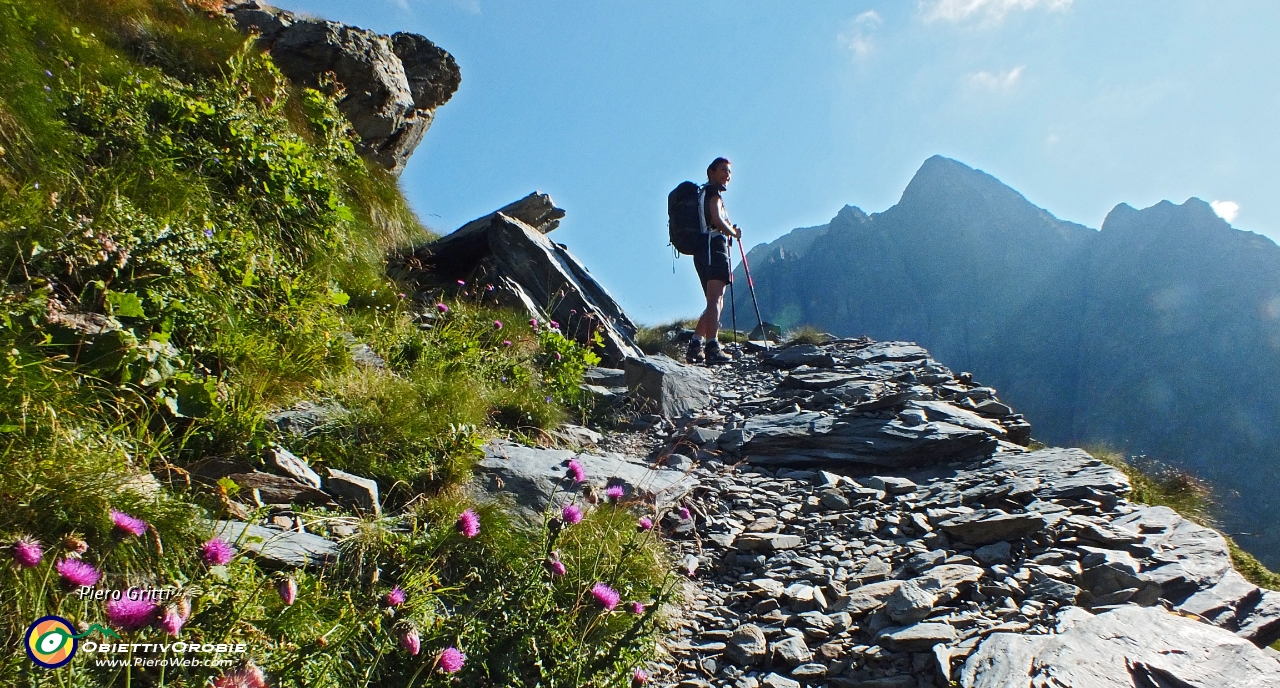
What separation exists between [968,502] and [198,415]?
15.6 ft

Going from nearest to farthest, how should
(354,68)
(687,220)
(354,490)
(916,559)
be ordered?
(354,490), (916,559), (354,68), (687,220)

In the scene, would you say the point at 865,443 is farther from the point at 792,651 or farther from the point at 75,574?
the point at 75,574

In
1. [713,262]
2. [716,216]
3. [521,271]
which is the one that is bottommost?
[521,271]

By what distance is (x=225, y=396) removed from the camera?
311 cm

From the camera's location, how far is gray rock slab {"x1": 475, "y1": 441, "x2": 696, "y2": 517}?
371cm

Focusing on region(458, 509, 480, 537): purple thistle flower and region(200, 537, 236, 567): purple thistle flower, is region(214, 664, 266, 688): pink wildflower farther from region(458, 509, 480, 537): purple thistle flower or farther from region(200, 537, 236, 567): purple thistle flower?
region(458, 509, 480, 537): purple thistle flower

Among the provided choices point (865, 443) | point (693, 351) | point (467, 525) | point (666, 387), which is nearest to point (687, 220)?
point (693, 351)

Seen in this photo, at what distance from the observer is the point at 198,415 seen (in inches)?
114

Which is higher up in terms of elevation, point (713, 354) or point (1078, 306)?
point (1078, 306)

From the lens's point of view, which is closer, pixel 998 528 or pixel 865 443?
pixel 998 528

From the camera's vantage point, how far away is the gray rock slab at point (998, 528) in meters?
3.93

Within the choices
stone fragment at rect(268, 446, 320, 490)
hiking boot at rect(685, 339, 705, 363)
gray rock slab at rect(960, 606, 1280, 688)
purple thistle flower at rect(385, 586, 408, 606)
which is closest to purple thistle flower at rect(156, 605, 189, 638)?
purple thistle flower at rect(385, 586, 408, 606)

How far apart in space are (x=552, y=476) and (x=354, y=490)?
3.88 feet

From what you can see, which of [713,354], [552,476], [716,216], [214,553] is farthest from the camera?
[713,354]
